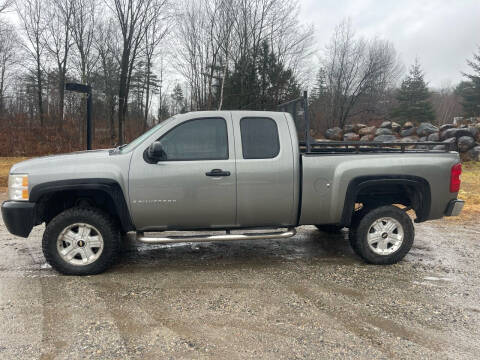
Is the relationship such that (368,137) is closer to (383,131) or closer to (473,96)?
(383,131)

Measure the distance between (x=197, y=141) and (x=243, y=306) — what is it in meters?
1.96

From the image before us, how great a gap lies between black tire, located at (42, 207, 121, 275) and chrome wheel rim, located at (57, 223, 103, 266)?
36 mm

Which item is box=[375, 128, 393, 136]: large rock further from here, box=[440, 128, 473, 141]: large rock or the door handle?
the door handle

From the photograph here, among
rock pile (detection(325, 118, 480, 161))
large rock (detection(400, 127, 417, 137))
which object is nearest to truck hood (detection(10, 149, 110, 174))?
rock pile (detection(325, 118, 480, 161))

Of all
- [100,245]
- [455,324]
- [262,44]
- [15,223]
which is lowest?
[455,324]

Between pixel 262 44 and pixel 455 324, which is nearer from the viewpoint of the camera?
pixel 455 324

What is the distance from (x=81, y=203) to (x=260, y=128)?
2.47 meters

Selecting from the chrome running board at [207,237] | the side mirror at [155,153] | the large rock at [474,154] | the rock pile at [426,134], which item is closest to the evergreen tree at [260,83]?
the rock pile at [426,134]

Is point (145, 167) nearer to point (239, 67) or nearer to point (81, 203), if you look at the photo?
point (81, 203)

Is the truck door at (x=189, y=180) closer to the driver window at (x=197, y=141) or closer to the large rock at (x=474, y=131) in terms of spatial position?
the driver window at (x=197, y=141)

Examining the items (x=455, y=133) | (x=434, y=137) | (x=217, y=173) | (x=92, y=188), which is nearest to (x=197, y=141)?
(x=217, y=173)

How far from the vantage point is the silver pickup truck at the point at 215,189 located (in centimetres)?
397

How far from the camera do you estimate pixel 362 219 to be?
14.8 feet

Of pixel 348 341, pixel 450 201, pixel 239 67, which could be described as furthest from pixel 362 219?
pixel 239 67
